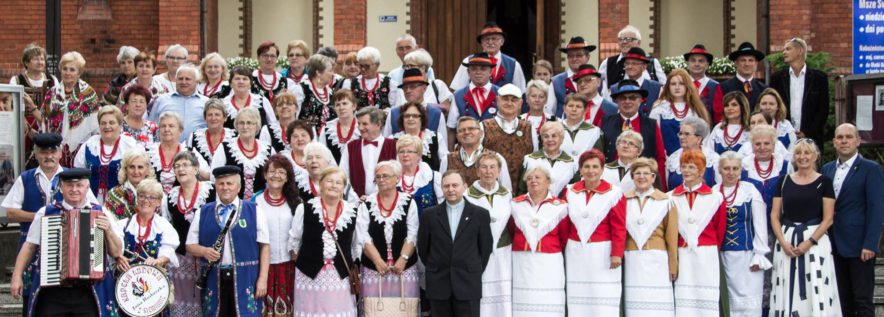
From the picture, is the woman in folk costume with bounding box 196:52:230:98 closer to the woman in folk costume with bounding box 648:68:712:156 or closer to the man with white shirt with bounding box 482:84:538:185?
the man with white shirt with bounding box 482:84:538:185

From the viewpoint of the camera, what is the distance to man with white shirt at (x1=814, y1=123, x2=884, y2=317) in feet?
34.9

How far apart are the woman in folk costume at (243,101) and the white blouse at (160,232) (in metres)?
2.21

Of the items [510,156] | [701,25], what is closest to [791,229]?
[510,156]

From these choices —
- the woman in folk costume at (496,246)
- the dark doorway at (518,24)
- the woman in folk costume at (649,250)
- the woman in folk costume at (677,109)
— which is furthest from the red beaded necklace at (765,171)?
the dark doorway at (518,24)

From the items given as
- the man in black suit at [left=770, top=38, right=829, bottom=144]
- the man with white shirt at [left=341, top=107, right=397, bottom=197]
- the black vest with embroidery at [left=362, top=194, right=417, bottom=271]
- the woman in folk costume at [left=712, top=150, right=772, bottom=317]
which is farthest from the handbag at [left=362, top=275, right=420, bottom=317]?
the man in black suit at [left=770, top=38, right=829, bottom=144]

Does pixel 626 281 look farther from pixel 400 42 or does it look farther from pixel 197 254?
pixel 400 42

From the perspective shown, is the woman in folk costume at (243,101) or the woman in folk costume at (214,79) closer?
the woman in folk costume at (243,101)

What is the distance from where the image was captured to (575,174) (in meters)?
11.0

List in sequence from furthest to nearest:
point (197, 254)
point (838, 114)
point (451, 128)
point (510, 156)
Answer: point (838, 114), point (451, 128), point (510, 156), point (197, 254)

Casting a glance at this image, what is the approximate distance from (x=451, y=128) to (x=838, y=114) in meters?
4.15

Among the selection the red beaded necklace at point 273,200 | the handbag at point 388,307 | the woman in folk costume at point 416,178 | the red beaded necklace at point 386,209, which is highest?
the woman in folk costume at point 416,178

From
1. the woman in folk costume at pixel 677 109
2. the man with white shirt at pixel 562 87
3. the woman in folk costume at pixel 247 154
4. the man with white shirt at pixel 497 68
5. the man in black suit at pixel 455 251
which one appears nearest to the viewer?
the man in black suit at pixel 455 251

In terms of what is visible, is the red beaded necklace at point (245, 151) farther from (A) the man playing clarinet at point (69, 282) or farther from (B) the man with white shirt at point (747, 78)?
(B) the man with white shirt at point (747, 78)

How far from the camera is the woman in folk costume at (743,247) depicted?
10.7 metres
